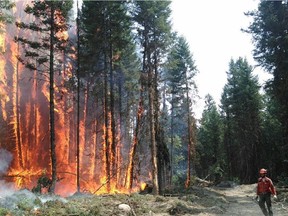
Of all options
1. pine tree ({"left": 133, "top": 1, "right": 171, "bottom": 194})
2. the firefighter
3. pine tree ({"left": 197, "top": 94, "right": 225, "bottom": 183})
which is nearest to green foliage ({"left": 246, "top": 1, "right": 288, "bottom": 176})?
pine tree ({"left": 133, "top": 1, "right": 171, "bottom": 194})

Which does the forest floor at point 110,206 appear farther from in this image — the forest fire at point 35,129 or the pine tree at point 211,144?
the pine tree at point 211,144

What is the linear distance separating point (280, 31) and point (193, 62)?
732 inches

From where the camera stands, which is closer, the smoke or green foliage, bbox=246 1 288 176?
green foliage, bbox=246 1 288 176

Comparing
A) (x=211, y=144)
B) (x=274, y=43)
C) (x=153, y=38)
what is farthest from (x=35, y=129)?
(x=274, y=43)

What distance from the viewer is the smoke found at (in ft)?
115

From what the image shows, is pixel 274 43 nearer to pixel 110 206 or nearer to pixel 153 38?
pixel 153 38

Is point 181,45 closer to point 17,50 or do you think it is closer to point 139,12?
point 139,12

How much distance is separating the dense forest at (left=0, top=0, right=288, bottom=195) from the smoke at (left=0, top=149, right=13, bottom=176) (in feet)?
0.82

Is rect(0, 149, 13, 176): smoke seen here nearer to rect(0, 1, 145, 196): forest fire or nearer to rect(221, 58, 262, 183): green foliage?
rect(0, 1, 145, 196): forest fire

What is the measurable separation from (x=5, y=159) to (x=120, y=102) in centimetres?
1555

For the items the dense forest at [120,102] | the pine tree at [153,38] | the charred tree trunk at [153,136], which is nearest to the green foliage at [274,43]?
the dense forest at [120,102]

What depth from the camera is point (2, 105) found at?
37969 mm

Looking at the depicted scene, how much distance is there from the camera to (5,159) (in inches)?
1425

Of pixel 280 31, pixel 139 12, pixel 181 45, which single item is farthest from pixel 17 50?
pixel 280 31
